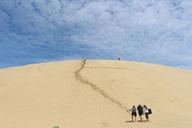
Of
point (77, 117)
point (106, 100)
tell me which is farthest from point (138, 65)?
point (77, 117)

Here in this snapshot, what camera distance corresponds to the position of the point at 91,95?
108 ft

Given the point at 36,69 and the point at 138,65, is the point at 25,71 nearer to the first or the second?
the point at 36,69

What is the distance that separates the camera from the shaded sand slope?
2753 cm

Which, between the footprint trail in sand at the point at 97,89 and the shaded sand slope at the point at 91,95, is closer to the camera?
the shaded sand slope at the point at 91,95

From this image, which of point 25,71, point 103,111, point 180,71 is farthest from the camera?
point 180,71

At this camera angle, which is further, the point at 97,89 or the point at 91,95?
the point at 97,89

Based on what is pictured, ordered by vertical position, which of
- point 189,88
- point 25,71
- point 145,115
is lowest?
point 145,115

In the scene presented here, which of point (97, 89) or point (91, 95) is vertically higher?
point (97, 89)

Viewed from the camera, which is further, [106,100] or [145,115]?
[106,100]

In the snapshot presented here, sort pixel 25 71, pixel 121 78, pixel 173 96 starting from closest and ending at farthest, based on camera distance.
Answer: pixel 173 96, pixel 121 78, pixel 25 71

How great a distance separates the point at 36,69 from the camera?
43.4 meters

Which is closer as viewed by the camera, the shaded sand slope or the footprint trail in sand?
the shaded sand slope

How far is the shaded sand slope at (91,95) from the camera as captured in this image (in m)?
27.5

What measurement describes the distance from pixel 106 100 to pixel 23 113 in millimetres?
6370
